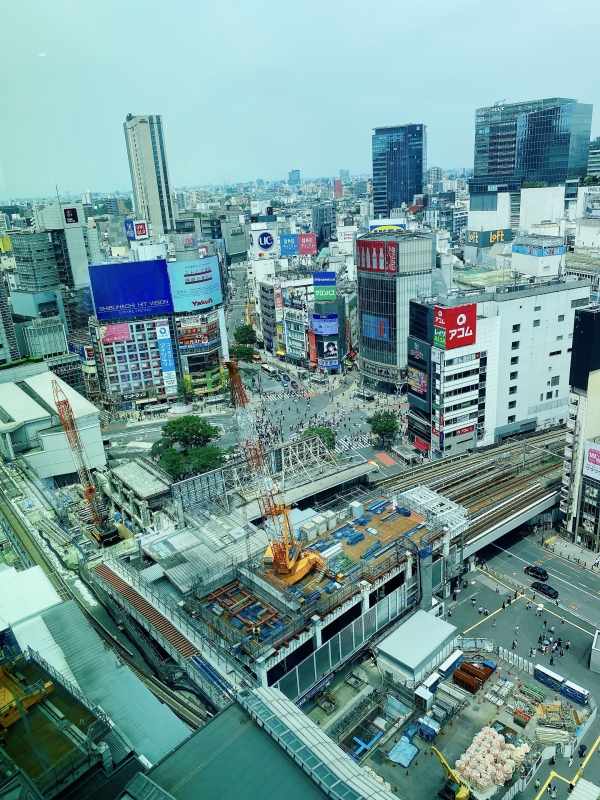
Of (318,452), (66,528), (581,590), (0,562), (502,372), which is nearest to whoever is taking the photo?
(0,562)

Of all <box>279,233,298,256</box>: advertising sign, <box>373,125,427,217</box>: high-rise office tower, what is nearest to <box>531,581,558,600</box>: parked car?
<box>279,233,298,256</box>: advertising sign

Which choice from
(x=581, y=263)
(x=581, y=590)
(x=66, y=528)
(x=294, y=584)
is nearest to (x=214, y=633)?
(x=294, y=584)

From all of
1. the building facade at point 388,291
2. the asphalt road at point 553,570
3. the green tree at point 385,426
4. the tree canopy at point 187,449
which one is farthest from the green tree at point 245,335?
the asphalt road at point 553,570

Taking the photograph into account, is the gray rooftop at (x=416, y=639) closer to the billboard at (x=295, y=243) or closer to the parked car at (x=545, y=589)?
the parked car at (x=545, y=589)

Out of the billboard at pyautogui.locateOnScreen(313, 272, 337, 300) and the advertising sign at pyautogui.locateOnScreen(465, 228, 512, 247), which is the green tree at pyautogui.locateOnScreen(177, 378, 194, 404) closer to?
the billboard at pyautogui.locateOnScreen(313, 272, 337, 300)

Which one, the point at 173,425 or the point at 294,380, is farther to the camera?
the point at 294,380

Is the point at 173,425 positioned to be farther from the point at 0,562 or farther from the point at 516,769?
the point at 516,769
